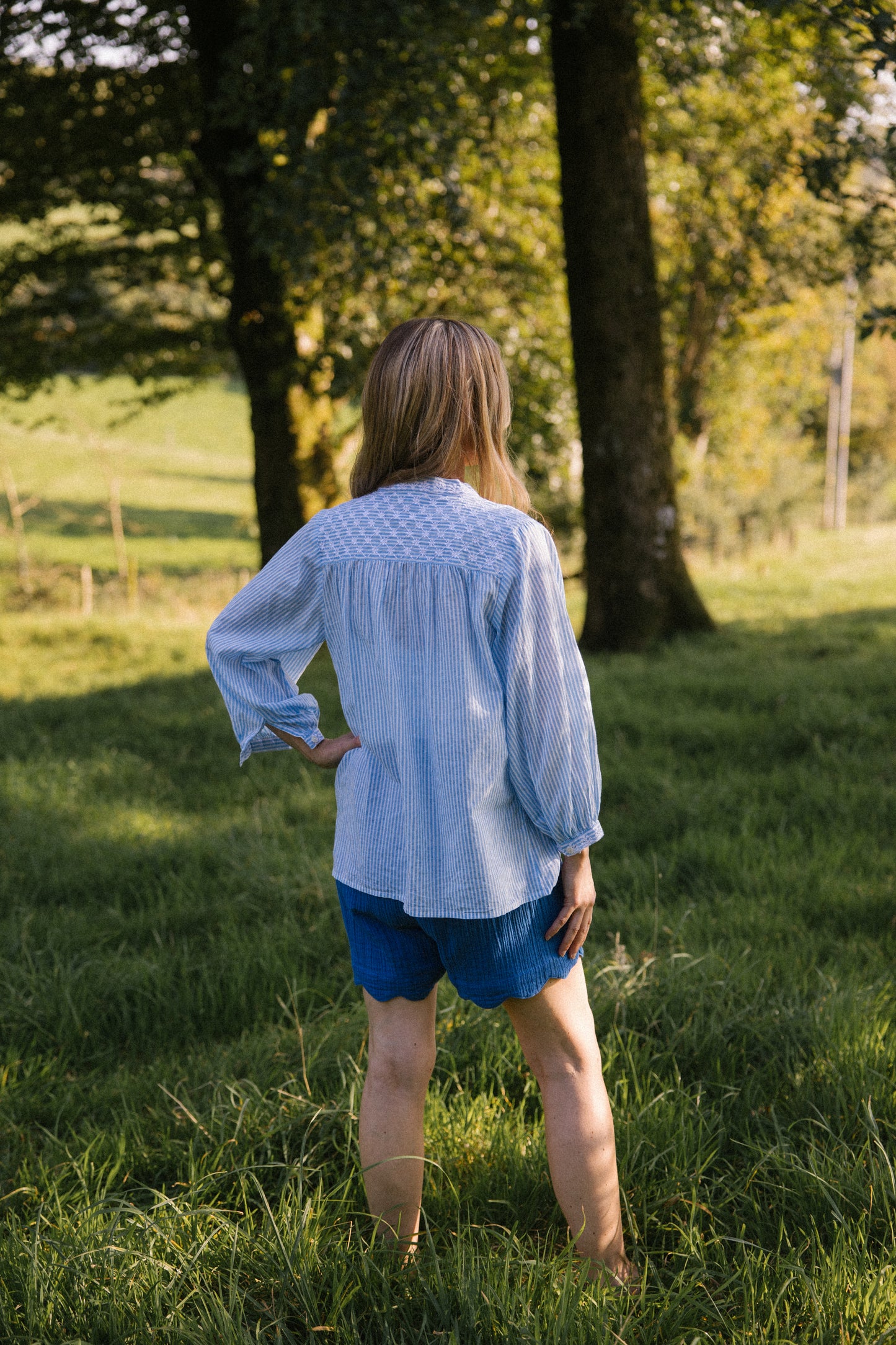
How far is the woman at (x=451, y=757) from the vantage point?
197cm

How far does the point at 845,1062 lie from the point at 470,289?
1037 centimetres

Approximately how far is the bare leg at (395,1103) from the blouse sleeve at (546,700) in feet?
1.67

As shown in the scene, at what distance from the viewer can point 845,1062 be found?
9.07 feet

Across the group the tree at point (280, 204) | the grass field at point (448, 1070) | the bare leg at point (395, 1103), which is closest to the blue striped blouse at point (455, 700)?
the bare leg at point (395, 1103)

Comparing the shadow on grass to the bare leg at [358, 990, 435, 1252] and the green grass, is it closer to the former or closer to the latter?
the bare leg at [358, 990, 435, 1252]

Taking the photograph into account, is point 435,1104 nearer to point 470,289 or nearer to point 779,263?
point 470,289

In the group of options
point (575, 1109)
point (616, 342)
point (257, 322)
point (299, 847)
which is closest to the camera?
point (575, 1109)

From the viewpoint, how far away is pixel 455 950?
2.03 metres

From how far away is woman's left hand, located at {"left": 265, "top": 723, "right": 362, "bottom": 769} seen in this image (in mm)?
2166

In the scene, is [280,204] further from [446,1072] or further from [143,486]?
[143,486]

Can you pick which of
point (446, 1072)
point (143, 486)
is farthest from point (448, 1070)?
point (143, 486)

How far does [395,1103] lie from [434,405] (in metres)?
1.42

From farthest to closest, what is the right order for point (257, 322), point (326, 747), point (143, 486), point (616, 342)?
point (143, 486) < point (257, 322) < point (616, 342) < point (326, 747)

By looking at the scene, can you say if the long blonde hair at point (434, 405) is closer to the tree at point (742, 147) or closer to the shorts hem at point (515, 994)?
the shorts hem at point (515, 994)
